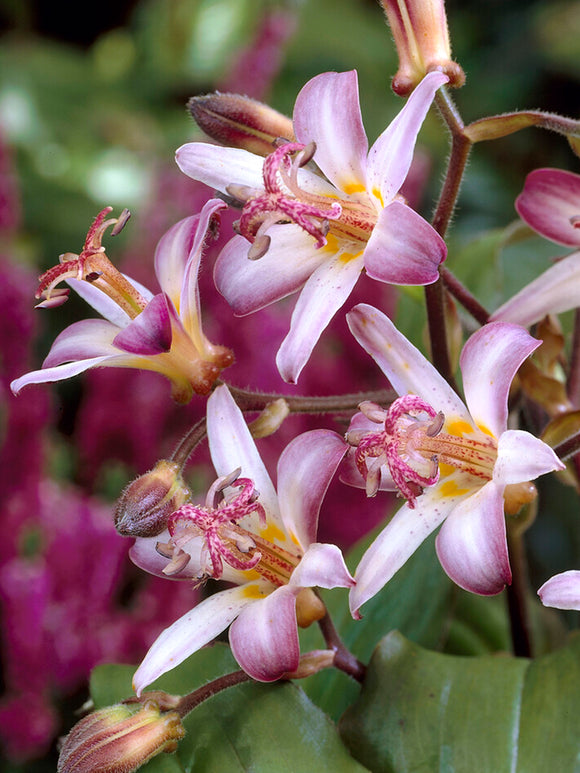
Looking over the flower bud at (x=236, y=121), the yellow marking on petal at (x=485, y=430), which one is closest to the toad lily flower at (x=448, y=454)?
the yellow marking on petal at (x=485, y=430)

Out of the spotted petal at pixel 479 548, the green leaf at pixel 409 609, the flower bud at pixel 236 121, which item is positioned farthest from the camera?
the green leaf at pixel 409 609

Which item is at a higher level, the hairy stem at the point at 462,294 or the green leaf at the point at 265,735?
the hairy stem at the point at 462,294

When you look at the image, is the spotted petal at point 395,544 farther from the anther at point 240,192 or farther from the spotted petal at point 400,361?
the anther at point 240,192

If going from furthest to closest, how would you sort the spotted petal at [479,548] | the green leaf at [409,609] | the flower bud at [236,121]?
the green leaf at [409,609] → the flower bud at [236,121] → the spotted petal at [479,548]

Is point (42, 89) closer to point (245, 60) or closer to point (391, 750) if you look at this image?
point (245, 60)

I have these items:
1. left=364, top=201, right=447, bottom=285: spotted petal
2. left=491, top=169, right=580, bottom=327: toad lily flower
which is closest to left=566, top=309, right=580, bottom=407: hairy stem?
left=491, top=169, right=580, bottom=327: toad lily flower

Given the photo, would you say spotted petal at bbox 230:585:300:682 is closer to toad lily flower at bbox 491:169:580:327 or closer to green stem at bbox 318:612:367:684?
green stem at bbox 318:612:367:684

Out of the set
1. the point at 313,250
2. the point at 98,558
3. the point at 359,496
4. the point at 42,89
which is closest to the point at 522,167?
the point at 42,89
